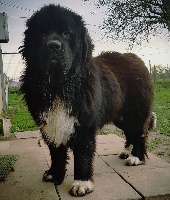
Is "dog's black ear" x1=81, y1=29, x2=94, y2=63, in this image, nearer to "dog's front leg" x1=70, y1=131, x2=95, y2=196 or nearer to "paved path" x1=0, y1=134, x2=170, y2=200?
"dog's front leg" x1=70, y1=131, x2=95, y2=196

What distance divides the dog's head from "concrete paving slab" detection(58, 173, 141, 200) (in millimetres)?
1226

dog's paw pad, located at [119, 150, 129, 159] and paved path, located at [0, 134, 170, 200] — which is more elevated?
dog's paw pad, located at [119, 150, 129, 159]

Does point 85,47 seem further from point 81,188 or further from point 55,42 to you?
point 81,188

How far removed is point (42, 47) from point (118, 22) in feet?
58.5

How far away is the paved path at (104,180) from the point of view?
10.5 ft

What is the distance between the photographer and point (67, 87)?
128 inches

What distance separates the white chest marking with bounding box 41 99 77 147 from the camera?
3.29m

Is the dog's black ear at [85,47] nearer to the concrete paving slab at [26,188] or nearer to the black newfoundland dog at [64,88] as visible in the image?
the black newfoundland dog at [64,88]

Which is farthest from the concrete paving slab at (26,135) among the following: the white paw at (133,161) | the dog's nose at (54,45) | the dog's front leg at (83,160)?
the dog's nose at (54,45)

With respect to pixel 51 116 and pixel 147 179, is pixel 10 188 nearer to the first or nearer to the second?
pixel 51 116

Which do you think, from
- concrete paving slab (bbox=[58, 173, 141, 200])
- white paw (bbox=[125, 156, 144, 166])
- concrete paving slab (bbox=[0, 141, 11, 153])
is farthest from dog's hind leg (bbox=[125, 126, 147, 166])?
concrete paving slab (bbox=[0, 141, 11, 153])

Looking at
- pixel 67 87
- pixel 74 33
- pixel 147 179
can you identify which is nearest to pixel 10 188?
pixel 67 87

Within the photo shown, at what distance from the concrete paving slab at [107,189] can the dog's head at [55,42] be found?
4.02 feet

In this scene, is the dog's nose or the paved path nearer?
the dog's nose
